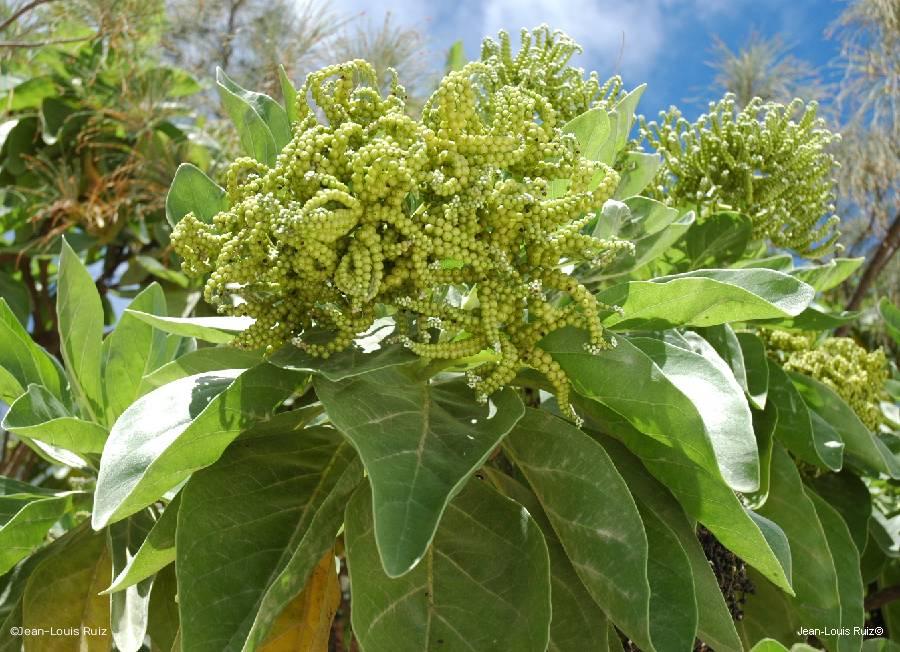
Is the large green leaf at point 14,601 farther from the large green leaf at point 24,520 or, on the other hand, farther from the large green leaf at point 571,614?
the large green leaf at point 571,614

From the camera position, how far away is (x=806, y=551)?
1400mm

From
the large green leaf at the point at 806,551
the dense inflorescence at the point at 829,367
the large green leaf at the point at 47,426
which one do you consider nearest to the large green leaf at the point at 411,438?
the large green leaf at the point at 47,426

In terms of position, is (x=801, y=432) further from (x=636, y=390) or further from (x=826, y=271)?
(x=636, y=390)

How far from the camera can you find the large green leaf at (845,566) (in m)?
1.46

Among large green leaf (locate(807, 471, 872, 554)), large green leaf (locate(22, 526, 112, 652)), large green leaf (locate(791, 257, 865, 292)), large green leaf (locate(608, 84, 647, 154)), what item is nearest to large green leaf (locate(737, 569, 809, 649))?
large green leaf (locate(807, 471, 872, 554))

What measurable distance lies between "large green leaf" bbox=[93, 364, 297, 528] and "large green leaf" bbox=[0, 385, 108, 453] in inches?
10.0

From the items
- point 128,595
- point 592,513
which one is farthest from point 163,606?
point 592,513

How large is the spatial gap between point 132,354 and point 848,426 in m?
1.19

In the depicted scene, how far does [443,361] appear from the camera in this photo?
3.61 feet

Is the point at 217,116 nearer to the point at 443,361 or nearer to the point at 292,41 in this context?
the point at 292,41

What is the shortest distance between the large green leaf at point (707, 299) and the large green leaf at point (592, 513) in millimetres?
158

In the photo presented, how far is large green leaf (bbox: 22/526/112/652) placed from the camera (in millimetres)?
1364

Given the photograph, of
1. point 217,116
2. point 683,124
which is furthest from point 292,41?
point 683,124

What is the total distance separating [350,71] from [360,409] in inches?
14.4
